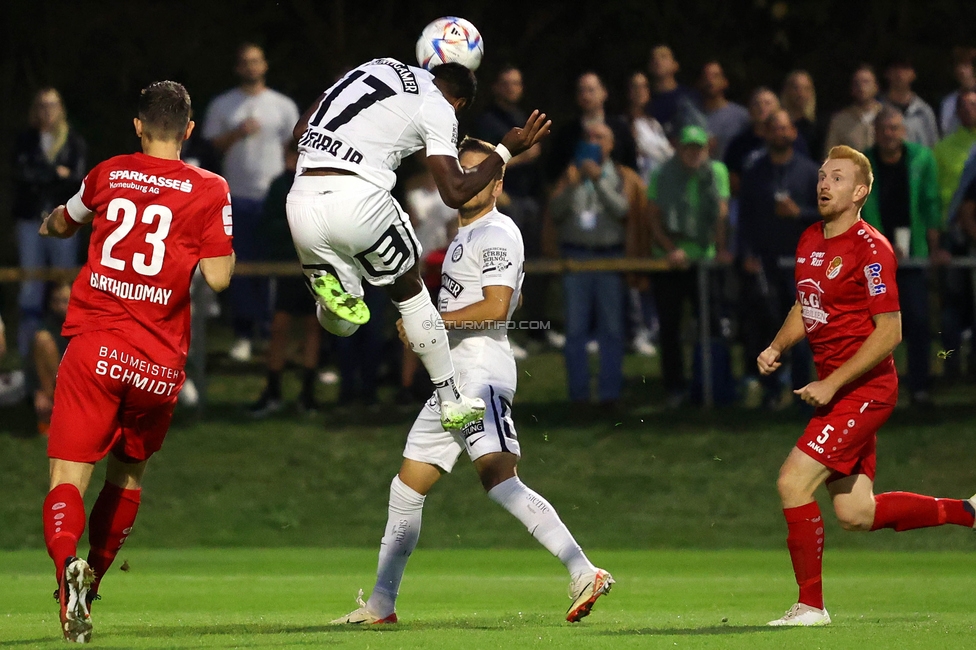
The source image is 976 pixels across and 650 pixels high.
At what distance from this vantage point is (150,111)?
7738mm

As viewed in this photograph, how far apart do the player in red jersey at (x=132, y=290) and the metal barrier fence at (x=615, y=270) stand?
24.0 ft

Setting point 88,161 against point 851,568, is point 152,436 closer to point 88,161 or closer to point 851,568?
point 851,568

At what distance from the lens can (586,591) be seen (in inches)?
314

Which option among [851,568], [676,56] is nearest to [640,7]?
[676,56]

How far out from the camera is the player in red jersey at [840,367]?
319 inches

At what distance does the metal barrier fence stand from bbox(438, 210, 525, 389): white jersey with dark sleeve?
6282mm

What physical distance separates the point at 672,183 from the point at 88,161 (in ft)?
27.2

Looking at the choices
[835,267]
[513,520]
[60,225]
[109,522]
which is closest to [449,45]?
[60,225]

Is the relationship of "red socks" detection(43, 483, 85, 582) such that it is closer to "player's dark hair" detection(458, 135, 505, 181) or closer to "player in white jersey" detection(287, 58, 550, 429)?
"player in white jersey" detection(287, 58, 550, 429)

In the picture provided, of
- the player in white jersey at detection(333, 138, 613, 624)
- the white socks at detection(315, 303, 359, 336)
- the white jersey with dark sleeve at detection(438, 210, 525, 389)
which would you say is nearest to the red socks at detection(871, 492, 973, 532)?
the player in white jersey at detection(333, 138, 613, 624)

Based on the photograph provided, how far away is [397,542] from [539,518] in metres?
0.76

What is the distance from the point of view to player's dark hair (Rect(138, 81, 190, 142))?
25.3 ft

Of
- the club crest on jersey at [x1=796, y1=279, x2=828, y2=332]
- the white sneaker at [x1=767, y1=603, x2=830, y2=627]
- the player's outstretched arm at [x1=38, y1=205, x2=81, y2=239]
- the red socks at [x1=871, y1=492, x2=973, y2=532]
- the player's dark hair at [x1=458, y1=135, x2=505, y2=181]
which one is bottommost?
the white sneaker at [x1=767, y1=603, x2=830, y2=627]

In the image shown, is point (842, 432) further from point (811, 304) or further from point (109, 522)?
point (109, 522)
